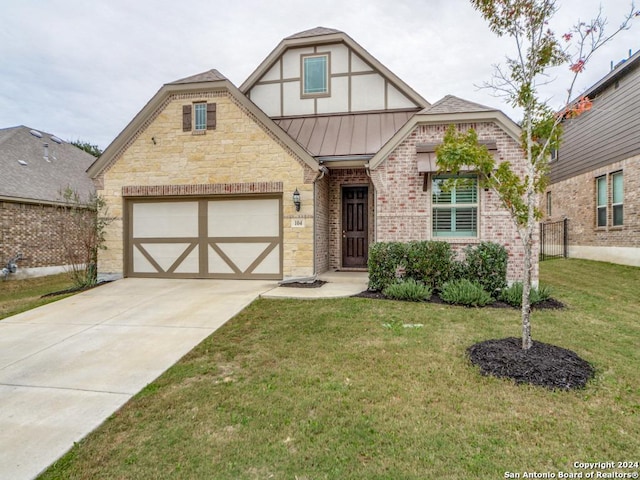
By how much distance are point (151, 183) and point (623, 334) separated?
35.3 ft

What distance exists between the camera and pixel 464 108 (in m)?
8.62

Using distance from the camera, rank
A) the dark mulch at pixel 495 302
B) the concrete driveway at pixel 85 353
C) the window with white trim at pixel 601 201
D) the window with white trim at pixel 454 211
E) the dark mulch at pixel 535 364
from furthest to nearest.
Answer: the window with white trim at pixel 601 201
the window with white trim at pixel 454 211
the dark mulch at pixel 495 302
the dark mulch at pixel 535 364
the concrete driveway at pixel 85 353

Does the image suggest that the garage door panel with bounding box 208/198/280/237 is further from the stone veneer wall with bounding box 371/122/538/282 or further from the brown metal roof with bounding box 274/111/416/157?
the stone veneer wall with bounding box 371/122/538/282

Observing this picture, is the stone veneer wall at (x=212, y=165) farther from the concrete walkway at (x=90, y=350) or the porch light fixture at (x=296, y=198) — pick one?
the concrete walkway at (x=90, y=350)

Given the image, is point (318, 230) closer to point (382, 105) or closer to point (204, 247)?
point (204, 247)

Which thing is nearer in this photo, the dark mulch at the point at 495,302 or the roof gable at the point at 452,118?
the dark mulch at the point at 495,302

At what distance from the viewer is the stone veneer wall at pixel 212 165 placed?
928 centimetres

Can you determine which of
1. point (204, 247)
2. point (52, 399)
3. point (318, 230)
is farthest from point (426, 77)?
point (52, 399)

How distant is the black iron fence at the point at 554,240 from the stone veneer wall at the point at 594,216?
0.36m

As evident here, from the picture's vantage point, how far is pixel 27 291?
33.7ft

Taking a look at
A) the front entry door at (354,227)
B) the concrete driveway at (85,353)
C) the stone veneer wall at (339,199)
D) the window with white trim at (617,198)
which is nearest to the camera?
the concrete driveway at (85,353)

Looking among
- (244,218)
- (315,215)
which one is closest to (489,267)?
(315,215)

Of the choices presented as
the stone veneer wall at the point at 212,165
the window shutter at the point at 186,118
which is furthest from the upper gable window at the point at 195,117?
the stone veneer wall at the point at 212,165

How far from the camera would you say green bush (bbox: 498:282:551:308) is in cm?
689
